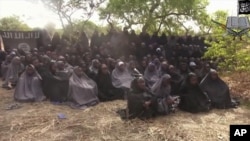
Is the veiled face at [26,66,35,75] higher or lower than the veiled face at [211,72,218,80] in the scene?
higher

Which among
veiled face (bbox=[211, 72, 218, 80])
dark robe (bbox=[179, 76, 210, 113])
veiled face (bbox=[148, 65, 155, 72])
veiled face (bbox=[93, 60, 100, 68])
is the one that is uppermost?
veiled face (bbox=[93, 60, 100, 68])

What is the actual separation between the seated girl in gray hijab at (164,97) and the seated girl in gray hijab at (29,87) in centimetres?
262

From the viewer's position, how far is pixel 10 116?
6.93 metres

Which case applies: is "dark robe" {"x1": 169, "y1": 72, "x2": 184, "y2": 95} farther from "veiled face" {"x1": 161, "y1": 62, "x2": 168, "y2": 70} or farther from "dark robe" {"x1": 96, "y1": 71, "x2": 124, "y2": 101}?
"dark robe" {"x1": 96, "y1": 71, "x2": 124, "y2": 101}

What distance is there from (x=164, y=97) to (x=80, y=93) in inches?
72.4

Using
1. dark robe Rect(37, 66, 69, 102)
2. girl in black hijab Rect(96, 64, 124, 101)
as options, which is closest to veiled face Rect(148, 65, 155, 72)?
girl in black hijab Rect(96, 64, 124, 101)

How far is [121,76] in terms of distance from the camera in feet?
29.1

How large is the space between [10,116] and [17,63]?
9.13 feet

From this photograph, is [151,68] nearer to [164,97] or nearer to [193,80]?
[193,80]

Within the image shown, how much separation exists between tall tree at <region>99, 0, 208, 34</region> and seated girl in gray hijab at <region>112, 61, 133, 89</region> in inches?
264

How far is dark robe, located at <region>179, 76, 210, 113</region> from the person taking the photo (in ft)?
24.2

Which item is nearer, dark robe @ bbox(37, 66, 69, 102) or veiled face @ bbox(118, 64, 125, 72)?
dark robe @ bbox(37, 66, 69, 102)

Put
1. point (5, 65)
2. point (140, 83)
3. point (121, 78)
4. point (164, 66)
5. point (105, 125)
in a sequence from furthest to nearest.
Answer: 1. point (5, 65)
2. point (164, 66)
3. point (121, 78)
4. point (140, 83)
5. point (105, 125)

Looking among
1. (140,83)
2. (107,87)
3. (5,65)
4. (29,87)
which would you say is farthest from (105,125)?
(5,65)
